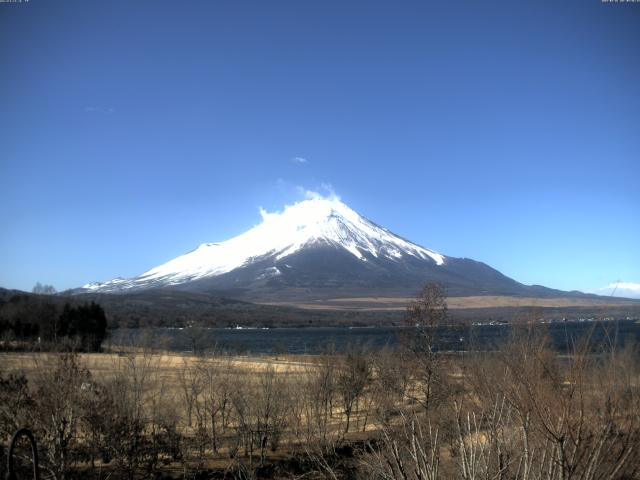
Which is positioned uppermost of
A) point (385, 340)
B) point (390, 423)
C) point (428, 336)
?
point (428, 336)

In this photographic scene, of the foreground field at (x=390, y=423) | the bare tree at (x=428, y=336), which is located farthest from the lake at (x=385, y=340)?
the foreground field at (x=390, y=423)

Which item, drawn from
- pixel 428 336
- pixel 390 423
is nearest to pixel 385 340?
pixel 428 336

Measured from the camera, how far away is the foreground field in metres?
5.88

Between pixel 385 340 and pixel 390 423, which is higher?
pixel 390 423

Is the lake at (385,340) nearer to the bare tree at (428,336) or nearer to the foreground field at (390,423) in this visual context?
the bare tree at (428,336)

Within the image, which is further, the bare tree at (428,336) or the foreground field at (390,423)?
the bare tree at (428,336)

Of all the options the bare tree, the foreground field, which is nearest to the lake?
the bare tree

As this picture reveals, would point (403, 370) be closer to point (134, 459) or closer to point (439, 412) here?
point (439, 412)

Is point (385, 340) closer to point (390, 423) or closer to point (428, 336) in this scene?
point (428, 336)

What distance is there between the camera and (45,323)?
75.1 m

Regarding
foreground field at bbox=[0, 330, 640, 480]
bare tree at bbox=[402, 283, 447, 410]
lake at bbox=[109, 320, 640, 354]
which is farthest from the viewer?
bare tree at bbox=[402, 283, 447, 410]

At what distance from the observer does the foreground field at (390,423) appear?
588 cm

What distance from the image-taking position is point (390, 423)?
1477 centimetres

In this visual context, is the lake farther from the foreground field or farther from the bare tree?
the foreground field
